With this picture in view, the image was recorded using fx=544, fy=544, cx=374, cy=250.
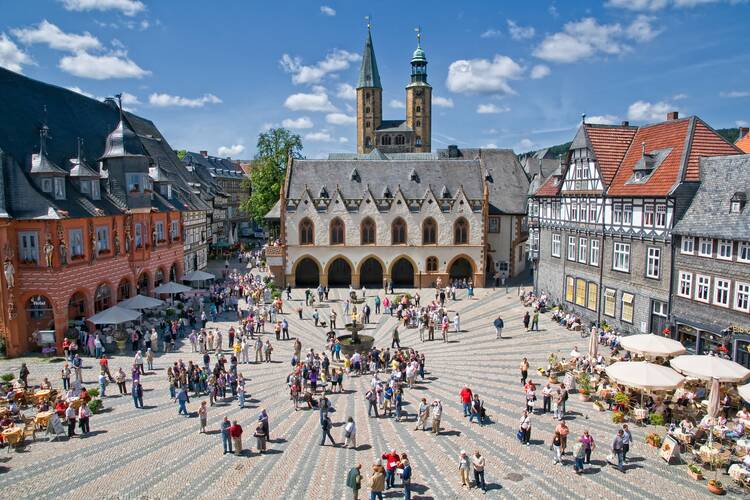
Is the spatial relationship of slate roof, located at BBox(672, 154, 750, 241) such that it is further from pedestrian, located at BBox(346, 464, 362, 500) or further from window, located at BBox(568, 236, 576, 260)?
pedestrian, located at BBox(346, 464, 362, 500)

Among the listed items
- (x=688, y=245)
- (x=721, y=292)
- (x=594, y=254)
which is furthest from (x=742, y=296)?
(x=594, y=254)

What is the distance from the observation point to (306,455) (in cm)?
1775

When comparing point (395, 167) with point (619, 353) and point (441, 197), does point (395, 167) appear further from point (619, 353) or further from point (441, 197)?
point (619, 353)

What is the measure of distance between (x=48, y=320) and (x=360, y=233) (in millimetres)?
25270

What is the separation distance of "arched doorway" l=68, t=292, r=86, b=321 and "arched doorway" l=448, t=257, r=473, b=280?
29611mm

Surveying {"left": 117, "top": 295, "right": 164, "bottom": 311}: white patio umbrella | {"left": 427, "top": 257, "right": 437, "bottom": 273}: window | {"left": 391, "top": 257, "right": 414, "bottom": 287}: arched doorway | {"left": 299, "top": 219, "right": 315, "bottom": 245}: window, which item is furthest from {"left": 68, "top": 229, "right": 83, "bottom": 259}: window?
{"left": 427, "top": 257, "right": 437, "bottom": 273}: window

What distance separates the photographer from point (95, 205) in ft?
110

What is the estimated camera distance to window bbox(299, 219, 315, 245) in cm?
4816

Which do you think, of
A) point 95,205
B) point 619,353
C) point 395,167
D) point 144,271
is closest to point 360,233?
point 395,167

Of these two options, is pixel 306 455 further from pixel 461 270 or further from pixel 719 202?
pixel 461 270

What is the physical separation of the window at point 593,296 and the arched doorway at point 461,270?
603 inches

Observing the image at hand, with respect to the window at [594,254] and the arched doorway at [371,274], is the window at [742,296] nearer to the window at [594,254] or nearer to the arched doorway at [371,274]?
the window at [594,254]

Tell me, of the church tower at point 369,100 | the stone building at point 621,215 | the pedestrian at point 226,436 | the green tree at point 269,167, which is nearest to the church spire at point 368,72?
the church tower at point 369,100

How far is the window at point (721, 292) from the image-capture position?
988 inches
